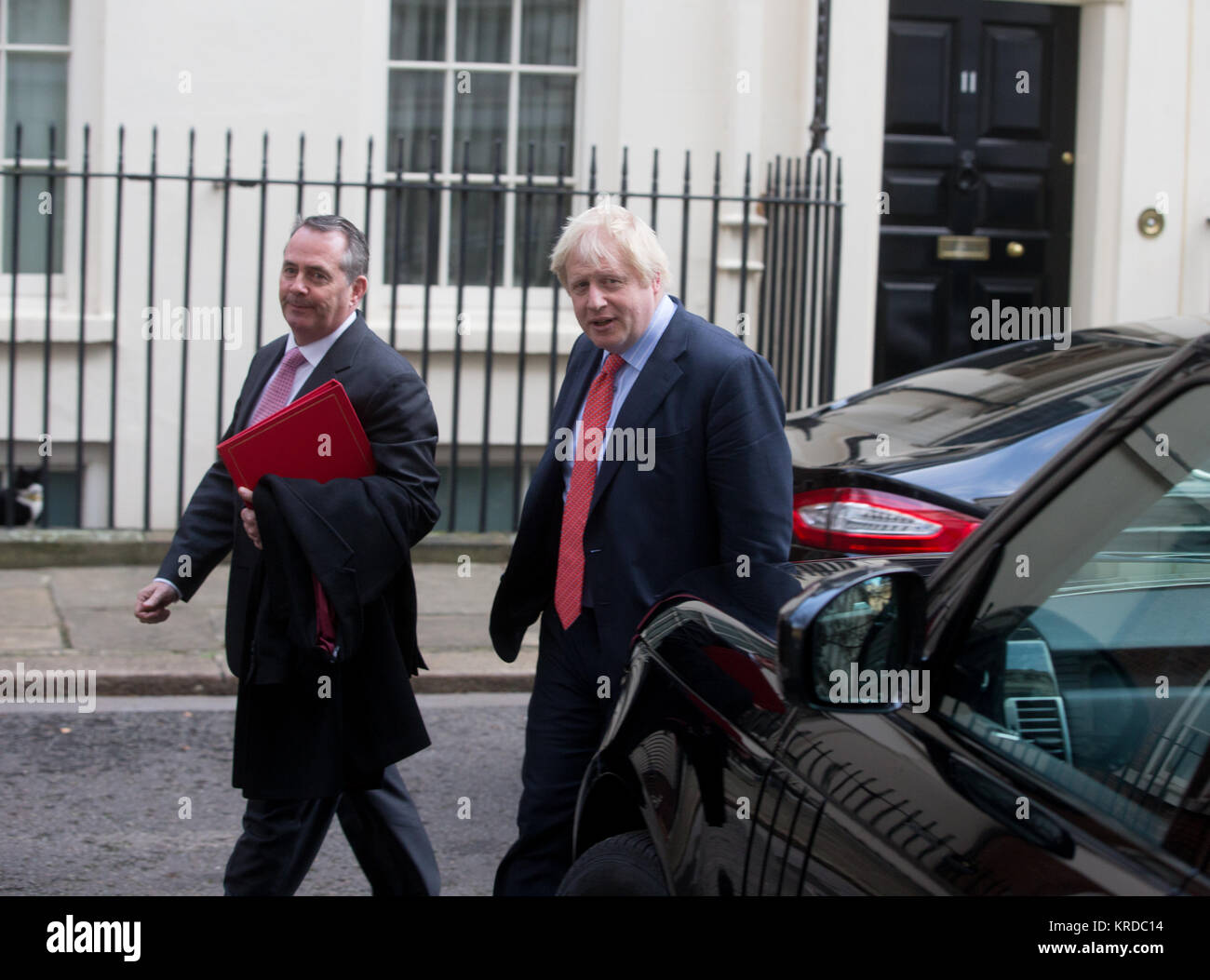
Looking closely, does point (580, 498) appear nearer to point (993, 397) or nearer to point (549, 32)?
point (993, 397)

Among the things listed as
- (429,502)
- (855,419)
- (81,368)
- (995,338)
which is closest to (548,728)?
(429,502)

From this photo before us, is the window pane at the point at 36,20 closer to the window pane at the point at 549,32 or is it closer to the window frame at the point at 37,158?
the window frame at the point at 37,158

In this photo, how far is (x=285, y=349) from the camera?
154 inches

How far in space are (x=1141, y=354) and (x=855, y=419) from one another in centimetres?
Answer: 99

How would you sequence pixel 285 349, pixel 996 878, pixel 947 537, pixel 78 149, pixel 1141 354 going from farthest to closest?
pixel 78 149 < pixel 1141 354 < pixel 947 537 < pixel 285 349 < pixel 996 878

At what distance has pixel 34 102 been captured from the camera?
907 cm

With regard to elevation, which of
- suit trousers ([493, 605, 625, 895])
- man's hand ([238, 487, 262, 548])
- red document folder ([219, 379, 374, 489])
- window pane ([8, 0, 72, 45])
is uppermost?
window pane ([8, 0, 72, 45])

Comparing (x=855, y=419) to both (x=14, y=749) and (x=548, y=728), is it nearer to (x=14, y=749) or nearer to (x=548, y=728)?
(x=548, y=728)

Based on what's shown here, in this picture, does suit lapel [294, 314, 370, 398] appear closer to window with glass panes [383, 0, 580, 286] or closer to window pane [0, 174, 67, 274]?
window with glass panes [383, 0, 580, 286]

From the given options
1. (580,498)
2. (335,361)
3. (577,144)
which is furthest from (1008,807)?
(577,144)

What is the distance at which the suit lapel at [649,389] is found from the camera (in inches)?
138

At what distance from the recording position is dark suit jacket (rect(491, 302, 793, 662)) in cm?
347

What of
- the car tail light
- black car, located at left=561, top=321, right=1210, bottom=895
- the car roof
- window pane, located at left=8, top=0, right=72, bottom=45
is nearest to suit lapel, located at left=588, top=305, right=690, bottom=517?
black car, located at left=561, top=321, right=1210, bottom=895

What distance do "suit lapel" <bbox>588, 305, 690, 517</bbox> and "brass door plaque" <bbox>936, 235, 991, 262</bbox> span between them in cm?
674
